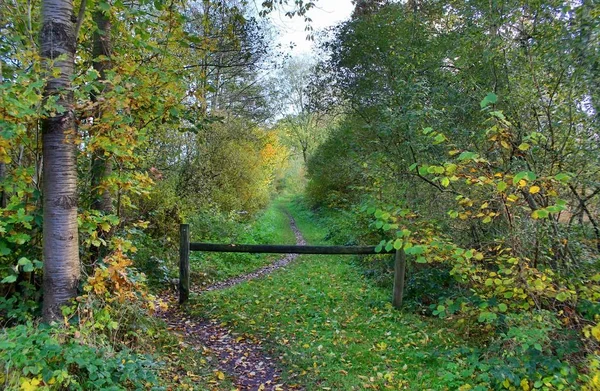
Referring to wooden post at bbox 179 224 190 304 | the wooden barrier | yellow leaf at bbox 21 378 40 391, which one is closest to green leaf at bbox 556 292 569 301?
the wooden barrier

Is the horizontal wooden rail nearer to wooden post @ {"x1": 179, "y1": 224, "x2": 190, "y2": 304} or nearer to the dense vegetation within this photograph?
wooden post @ {"x1": 179, "y1": 224, "x2": 190, "y2": 304}

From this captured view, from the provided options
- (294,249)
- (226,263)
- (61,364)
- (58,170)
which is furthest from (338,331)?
(226,263)

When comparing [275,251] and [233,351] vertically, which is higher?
[275,251]

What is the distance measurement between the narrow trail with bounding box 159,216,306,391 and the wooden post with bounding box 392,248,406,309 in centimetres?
271

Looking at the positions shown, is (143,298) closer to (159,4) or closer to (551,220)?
(159,4)

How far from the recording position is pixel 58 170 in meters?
3.48

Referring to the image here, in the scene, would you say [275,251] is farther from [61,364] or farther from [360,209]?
[61,364]

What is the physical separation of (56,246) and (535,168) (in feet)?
18.1

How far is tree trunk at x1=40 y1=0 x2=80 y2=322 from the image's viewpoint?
342 centimetres

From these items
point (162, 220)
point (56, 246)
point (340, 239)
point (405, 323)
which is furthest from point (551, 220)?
point (340, 239)

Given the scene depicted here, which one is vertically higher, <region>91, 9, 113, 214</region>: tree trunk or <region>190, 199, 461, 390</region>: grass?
<region>91, 9, 113, 214</region>: tree trunk

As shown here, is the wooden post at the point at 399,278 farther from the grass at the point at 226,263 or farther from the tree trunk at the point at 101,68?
the tree trunk at the point at 101,68

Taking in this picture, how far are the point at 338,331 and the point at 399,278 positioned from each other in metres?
1.63

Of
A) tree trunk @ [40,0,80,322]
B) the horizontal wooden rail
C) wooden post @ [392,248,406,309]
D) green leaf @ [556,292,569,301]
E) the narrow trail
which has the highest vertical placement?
tree trunk @ [40,0,80,322]
